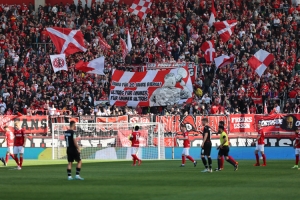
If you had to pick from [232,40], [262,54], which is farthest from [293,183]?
[232,40]

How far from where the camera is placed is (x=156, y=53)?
54031mm

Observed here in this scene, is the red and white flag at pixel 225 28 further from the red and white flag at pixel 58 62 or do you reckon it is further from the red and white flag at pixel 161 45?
the red and white flag at pixel 58 62

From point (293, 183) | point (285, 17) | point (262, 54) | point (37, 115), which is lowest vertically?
point (293, 183)

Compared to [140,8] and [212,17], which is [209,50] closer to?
[212,17]

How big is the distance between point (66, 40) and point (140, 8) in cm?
880

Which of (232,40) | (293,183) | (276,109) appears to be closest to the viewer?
(293,183)

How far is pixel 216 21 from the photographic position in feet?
181

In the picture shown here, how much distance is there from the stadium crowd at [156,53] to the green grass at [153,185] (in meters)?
19.0

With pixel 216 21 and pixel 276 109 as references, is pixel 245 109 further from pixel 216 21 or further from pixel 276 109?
pixel 216 21

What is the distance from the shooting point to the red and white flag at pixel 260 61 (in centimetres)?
4784

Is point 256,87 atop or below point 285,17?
below

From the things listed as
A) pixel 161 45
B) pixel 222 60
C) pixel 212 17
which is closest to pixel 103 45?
pixel 161 45

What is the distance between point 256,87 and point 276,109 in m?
3.95

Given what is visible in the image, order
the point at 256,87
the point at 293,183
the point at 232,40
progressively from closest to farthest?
1. the point at 293,183
2. the point at 256,87
3. the point at 232,40
